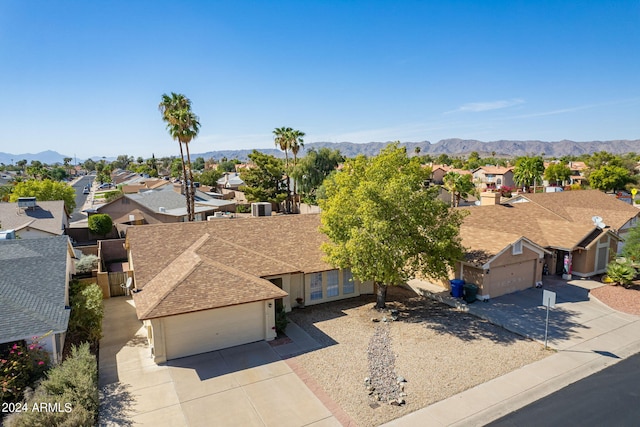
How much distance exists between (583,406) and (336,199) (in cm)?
1188

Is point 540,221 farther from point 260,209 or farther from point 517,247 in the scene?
point 260,209

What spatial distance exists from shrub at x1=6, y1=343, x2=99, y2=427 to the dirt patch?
75.5 ft

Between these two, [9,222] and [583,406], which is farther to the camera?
[9,222]

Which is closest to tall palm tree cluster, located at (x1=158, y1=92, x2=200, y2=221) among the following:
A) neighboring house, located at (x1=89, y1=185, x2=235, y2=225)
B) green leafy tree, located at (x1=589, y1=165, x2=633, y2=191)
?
neighboring house, located at (x1=89, y1=185, x2=235, y2=225)

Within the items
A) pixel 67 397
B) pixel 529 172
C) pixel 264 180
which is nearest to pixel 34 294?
pixel 67 397

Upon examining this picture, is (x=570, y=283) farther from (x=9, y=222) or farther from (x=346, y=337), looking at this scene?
(x=9, y=222)

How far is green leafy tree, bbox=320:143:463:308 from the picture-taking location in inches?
674

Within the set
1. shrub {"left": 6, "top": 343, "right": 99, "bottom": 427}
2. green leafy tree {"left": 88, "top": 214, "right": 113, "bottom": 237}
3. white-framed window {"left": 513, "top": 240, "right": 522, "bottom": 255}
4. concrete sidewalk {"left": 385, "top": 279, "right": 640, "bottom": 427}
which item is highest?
white-framed window {"left": 513, "top": 240, "right": 522, "bottom": 255}

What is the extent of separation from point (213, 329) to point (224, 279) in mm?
1990

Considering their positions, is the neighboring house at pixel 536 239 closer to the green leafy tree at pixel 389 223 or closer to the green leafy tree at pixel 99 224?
the green leafy tree at pixel 389 223

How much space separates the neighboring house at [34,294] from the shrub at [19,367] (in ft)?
0.91

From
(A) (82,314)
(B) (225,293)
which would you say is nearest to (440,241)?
(B) (225,293)

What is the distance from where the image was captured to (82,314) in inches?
611

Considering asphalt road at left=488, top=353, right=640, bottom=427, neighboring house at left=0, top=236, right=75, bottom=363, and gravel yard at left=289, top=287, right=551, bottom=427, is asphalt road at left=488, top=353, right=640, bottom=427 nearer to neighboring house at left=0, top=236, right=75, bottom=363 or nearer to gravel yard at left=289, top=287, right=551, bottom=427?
gravel yard at left=289, top=287, right=551, bottom=427
